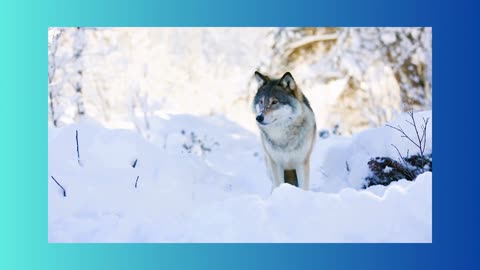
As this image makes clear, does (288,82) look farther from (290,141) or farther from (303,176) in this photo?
(303,176)

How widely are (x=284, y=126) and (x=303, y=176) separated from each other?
0.51 m

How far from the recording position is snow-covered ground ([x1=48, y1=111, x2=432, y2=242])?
16.3ft

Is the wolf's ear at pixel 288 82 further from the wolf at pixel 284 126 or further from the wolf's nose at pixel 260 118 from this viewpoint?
the wolf's nose at pixel 260 118

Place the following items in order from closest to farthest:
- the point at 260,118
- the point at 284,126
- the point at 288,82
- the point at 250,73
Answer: the point at 260,118 < the point at 288,82 < the point at 284,126 < the point at 250,73

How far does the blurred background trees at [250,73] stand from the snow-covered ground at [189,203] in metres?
3.36

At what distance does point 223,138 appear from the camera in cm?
1012

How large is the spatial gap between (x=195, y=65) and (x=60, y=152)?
596cm

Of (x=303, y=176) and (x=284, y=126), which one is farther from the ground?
(x=284, y=126)

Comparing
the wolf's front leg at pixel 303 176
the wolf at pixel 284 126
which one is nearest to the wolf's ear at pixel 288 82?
the wolf at pixel 284 126

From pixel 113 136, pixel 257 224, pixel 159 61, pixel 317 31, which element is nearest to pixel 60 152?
pixel 113 136

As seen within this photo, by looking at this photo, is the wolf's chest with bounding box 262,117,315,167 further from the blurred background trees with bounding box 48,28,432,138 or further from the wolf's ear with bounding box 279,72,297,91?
the blurred background trees with bounding box 48,28,432,138

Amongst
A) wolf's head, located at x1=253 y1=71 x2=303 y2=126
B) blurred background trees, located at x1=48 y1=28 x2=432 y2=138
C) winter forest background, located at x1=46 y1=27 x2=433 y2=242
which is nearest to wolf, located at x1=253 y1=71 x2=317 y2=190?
wolf's head, located at x1=253 y1=71 x2=303 y2=126

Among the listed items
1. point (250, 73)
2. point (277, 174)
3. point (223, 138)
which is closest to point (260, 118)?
point (277, 174)

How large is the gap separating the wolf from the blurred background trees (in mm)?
3561
